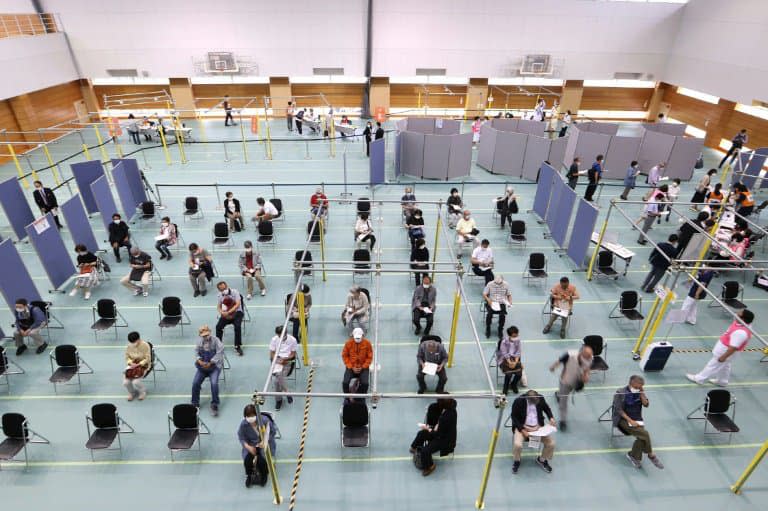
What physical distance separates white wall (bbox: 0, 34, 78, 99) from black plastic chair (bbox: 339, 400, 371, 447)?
76.0ft

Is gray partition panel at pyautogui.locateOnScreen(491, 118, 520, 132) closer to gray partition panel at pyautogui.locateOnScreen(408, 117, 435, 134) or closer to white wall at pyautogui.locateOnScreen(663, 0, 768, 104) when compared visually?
gray partition panel at pyautogui.locateOnScreen(408, 117, 435, 134)

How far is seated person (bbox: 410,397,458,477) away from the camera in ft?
22.7

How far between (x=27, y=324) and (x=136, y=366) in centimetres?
308

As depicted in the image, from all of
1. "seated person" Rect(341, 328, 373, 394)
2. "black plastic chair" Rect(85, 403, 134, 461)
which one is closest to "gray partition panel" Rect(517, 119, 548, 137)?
"seated person" Rect(341, 328, 373, 394)

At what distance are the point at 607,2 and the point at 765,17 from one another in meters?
8.14

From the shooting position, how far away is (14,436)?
7312mm

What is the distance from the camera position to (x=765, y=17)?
19875mm

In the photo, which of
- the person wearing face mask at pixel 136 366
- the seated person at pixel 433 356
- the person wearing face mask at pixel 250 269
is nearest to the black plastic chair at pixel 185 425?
the person wearing face mask at pixel 136 366

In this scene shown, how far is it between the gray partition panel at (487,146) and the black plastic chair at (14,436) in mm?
17788

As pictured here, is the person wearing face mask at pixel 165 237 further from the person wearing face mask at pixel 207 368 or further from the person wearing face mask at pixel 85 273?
the person wearing face mask at pixel 207 368

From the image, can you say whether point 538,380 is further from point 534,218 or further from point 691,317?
point 534,218

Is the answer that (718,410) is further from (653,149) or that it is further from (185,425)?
(653,149)

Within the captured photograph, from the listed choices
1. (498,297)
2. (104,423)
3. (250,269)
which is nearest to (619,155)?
(498,297)

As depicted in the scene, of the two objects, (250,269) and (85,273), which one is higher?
(250,269)
